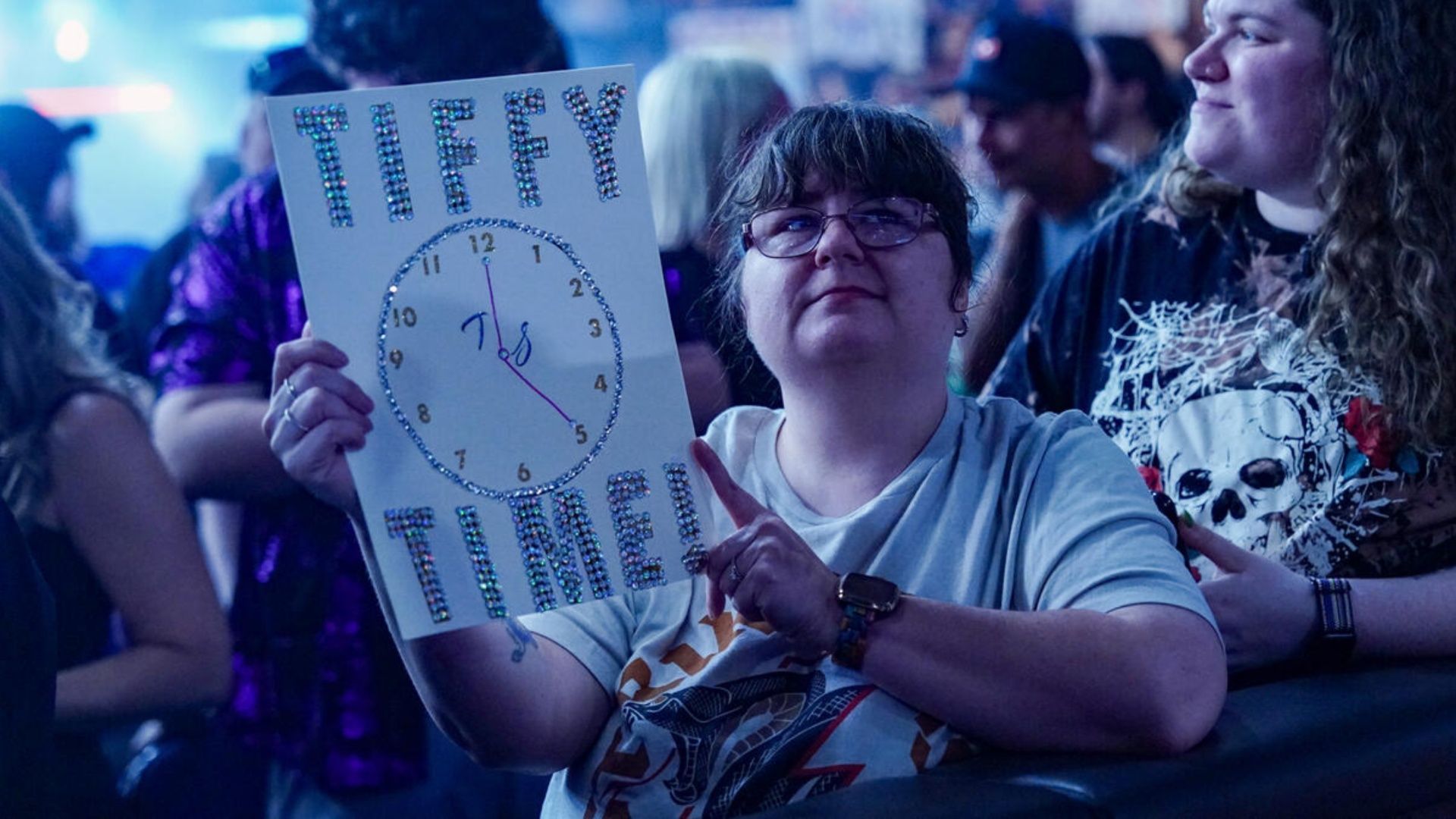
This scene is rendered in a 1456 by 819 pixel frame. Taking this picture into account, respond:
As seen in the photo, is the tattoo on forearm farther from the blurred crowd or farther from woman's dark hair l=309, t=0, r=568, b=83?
woman's dark hair l=309, t=0, r=568, b=83

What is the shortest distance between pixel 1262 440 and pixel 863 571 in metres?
0.55

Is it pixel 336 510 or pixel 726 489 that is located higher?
pixel 726 489

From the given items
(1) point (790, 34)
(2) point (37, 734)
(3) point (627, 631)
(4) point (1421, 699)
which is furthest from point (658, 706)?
(1) point (790, 34)

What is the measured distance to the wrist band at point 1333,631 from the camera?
1.36 meters

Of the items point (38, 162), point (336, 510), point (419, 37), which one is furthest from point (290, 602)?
point (38, 162)

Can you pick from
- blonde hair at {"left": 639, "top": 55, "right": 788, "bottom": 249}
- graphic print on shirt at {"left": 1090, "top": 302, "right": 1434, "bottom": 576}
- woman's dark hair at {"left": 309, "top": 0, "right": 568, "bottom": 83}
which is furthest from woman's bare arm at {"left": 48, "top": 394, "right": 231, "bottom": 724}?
graphic print on shirt at {"left": 1090, "top": 302, "right": 1434, "bottom": 576}

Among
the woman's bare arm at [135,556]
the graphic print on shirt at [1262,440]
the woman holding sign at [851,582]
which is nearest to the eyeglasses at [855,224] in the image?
the woman holding sign at [851,582]

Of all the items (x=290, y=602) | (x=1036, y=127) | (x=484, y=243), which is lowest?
(x=290, y=602)

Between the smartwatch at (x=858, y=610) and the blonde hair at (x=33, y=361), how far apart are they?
3.77ft

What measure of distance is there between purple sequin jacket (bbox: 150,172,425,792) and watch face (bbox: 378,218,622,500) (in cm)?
87

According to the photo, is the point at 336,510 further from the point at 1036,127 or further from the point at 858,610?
the point at 1036,127

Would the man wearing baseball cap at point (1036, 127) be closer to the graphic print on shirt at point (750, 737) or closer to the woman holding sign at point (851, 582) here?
the woman holding sign at point (851, 582)

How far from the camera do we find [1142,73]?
3.97m

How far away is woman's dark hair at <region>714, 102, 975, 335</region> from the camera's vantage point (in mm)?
1216
